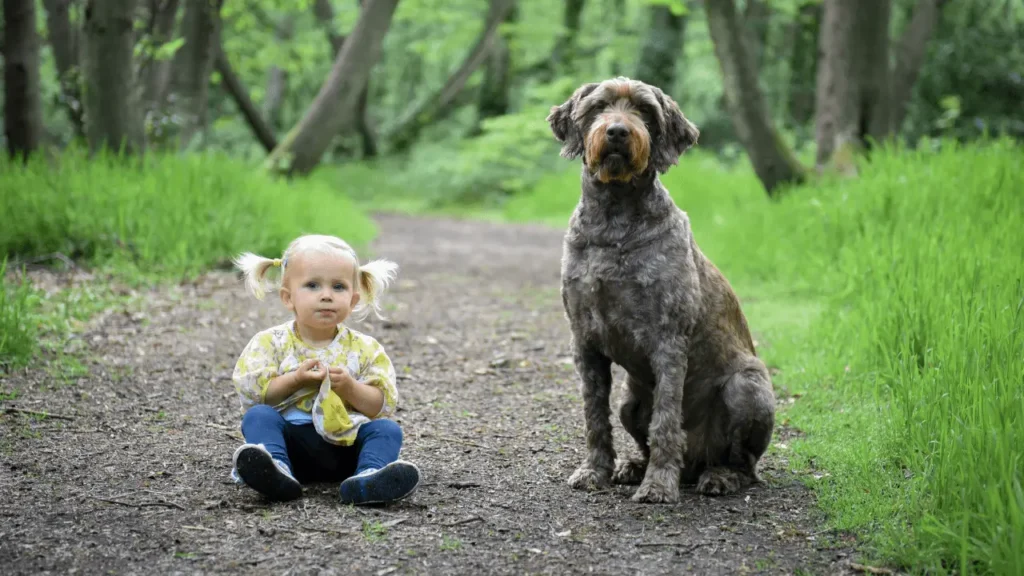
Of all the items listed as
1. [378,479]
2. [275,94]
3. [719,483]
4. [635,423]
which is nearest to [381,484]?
[378,479]

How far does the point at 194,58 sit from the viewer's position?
13508mm

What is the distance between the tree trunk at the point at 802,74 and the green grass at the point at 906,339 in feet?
50.7

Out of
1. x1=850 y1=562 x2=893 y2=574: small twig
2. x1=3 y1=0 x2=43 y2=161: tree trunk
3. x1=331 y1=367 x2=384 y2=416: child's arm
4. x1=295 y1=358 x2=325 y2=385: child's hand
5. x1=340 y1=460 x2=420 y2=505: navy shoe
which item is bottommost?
x1=850 y1=562 x2=893 y2=574: small twig

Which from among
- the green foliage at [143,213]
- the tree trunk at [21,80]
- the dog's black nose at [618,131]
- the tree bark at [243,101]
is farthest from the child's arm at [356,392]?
the tree bark at [243,101]

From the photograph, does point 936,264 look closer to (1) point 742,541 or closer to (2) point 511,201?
(1) point 742,541

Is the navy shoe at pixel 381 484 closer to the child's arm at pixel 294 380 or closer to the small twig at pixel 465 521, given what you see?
the small twig at pixel 465 521

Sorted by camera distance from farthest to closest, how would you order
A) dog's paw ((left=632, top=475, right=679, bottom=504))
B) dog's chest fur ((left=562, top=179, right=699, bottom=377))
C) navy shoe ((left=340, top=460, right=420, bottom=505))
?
dog's chest fur ((left=562, top=179, right=699, bottom=377))
dog's paw ((left=632, top=475, right=679, bottom=504))
navy shoe ((left=340, top=460, right=420, bottom=505))

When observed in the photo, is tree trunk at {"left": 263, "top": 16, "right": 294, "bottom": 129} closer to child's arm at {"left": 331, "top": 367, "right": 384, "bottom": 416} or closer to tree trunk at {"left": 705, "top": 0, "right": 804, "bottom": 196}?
tree trunk at {"left": 705, "top": 0, "right": 804, "bottom": 196}

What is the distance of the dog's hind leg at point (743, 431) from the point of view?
4277mm

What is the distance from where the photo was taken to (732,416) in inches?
171

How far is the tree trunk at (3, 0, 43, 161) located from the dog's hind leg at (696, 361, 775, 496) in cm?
825

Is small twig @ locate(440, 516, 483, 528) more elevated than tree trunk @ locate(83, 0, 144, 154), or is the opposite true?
tree trunk @ locate(83, 0, 144, 154)

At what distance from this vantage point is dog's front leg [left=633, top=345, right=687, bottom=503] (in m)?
Result: 4.13

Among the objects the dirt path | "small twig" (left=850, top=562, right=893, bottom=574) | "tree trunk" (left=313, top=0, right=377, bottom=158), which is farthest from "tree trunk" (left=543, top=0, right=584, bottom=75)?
"small twig" (left=850, top=562, right=893, bottom=574)
